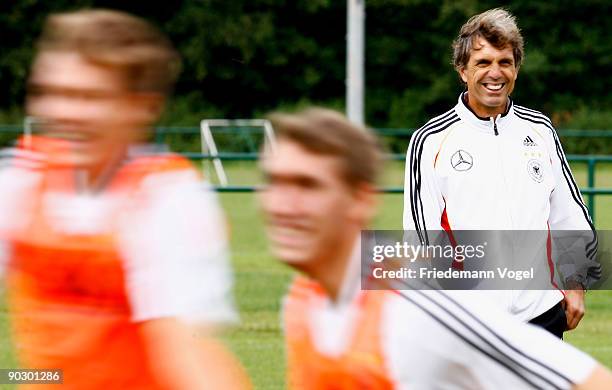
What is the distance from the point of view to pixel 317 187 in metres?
2.21

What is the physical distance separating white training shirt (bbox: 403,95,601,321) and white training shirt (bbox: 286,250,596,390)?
239cm

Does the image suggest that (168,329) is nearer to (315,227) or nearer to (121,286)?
(121,286)

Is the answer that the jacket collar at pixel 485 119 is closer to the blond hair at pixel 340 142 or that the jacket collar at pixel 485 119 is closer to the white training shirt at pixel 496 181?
the white training shirt at pixel 496 181

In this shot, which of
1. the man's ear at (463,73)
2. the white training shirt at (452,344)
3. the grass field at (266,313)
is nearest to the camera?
the white training shirt at (452,344)

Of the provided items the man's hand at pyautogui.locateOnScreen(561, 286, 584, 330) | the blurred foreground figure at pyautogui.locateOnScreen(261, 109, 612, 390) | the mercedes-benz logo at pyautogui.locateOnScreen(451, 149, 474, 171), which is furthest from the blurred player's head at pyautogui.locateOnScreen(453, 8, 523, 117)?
the blurred foreground figure at pyautogui.locateOnScreen(261, 109, 612, 390)

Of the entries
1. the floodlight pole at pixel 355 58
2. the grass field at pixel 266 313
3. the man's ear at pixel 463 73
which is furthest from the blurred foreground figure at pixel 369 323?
the floodlight pole at pixel 355 58

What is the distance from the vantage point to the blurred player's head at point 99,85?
7.36 ft

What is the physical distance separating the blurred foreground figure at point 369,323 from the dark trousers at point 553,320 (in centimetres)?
245

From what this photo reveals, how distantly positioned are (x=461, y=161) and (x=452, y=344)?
2565mm

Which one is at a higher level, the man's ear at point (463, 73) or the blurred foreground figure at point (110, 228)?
the blurred foreground figure at point (110, 228)

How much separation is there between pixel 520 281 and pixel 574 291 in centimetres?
32

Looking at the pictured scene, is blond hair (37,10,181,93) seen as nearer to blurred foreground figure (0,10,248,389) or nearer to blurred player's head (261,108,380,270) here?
blurred foreground figure (0,10,248,389)

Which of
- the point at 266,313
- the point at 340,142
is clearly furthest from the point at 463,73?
the point at 266,313

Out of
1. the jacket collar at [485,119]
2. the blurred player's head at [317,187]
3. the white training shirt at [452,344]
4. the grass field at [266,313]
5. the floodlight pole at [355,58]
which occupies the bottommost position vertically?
the grass field at [266,313]
